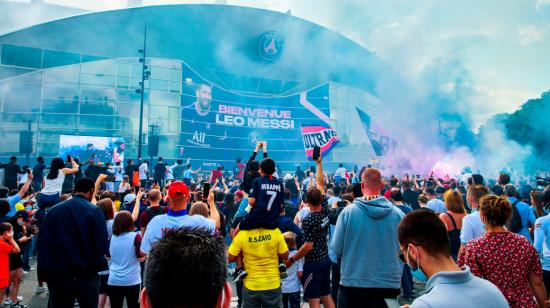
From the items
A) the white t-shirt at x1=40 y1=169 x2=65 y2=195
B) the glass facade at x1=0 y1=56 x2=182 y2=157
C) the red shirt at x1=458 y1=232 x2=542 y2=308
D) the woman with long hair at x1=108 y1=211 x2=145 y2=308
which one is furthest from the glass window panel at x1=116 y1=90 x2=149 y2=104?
the red shirt at x1=458 y1=232 x2=542 y2=308

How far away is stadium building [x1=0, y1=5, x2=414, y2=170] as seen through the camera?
96.7 ft

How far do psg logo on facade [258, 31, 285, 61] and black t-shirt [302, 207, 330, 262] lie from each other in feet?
121

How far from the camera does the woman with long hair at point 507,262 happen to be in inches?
109

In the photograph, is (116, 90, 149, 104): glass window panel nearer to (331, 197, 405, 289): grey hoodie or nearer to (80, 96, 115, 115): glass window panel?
(80, 96, 115, 115): glass window panel

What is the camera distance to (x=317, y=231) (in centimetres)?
465

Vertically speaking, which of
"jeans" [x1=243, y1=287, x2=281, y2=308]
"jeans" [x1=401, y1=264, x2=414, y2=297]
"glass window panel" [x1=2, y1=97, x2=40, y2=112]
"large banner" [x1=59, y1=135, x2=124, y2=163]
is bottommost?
"jeans" [x1=401, y1=264, x2=414, y2=297]

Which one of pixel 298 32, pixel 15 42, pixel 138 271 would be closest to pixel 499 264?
pixel 138 271

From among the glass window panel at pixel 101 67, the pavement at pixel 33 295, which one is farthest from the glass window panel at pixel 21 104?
the pavement at pixel 33 295

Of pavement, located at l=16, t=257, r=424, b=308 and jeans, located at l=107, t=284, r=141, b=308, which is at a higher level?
jeans, located at l=107, t=284, r=141, b=308

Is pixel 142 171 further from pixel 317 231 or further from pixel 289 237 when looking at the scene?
pixel 317 231

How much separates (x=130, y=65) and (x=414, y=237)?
1380 inches

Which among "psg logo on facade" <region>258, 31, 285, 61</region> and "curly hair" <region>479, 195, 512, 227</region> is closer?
"curly hair" <region>479, 195, 512, 227</region>

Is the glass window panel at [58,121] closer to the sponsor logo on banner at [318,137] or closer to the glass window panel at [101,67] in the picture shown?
the glass window panel at [101,67]

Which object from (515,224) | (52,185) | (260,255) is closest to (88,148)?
(52,185)
